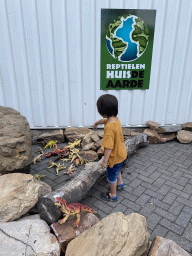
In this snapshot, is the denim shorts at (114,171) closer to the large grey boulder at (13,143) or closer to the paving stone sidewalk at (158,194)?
the paving stone sidewalk at (158,194)

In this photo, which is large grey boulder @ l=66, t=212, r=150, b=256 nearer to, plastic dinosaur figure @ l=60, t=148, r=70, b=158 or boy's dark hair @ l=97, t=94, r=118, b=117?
boy's dark hair @ l=97, t=94, r=118, b=117

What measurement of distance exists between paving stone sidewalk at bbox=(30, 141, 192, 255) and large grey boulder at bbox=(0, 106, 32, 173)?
91 cm

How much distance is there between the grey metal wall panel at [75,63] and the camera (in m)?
4.21

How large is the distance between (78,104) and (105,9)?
214cm

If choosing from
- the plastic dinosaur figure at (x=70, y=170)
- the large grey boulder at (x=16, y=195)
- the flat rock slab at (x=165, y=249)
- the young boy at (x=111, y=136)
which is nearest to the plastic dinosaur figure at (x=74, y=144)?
the plastic dinosaur figure at (x=70, y=170)

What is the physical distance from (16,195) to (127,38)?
12.6ft

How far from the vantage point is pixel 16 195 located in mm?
2426

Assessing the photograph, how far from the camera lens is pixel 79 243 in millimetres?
2064

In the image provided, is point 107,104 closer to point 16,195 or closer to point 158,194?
point 16,195

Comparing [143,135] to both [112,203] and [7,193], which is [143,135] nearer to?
[112,203]

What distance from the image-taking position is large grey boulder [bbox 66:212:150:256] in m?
1.90

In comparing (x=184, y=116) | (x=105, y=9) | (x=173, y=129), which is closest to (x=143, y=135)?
(x=173, y=129)

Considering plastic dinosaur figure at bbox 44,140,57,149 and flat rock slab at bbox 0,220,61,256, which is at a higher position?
→ flat rock slab at bbox 0,220,61,256

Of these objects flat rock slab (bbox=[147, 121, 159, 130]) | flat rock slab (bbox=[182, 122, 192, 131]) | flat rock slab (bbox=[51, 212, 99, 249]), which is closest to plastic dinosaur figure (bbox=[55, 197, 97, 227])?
flat rock slab (bbox=[51, 212, 99, 249])
